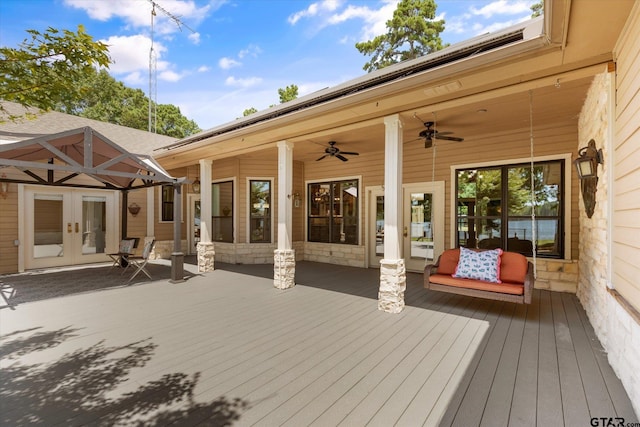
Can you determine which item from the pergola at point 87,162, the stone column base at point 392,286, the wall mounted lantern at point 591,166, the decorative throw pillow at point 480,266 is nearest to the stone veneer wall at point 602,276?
the wall mounted lantern at point 591,166

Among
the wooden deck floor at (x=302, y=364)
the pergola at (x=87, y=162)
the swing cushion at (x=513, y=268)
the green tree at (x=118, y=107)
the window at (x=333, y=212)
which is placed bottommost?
the wooden deck floor at (x=302, y=364)

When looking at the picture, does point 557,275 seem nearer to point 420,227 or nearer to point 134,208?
point 420,227

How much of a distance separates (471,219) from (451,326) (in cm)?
324

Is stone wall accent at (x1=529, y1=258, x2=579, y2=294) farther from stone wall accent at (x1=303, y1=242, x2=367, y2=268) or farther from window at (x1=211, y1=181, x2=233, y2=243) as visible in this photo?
window at (x1=211, y1=181, x2=233, y2=243)

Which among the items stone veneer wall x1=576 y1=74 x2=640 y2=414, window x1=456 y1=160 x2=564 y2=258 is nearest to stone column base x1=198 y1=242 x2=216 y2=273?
window x1=456 y1=160 x2=564 y2=258

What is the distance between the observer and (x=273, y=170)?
27.6 feet

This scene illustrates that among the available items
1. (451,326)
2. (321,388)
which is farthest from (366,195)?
(321,388)

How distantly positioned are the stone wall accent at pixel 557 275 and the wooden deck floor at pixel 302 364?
2.24 feet

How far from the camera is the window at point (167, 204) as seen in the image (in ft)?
31.0

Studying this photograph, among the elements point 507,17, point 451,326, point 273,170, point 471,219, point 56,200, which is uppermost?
point 507,17

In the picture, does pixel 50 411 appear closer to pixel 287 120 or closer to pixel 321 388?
pixel 321 388

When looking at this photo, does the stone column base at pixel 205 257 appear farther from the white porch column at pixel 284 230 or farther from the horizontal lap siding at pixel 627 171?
the horizontal lap siding at pixel 627 171

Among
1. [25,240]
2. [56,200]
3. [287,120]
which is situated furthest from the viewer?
[56,200]

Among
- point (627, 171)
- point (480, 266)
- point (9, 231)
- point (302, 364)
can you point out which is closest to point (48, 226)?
point (9, 231)
